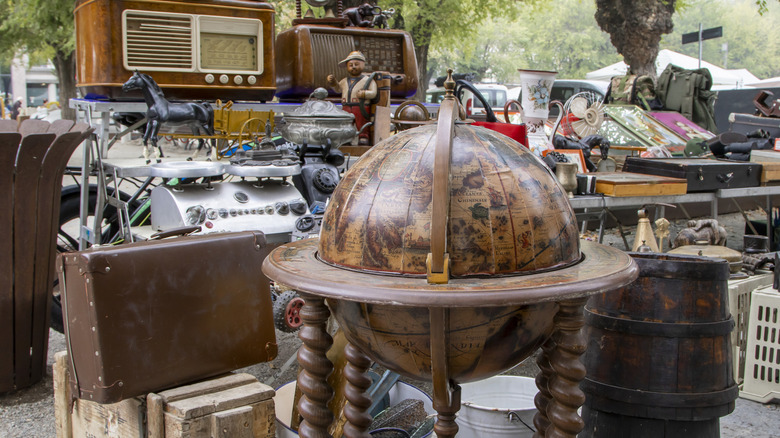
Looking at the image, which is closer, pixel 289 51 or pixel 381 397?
pixel 381 397

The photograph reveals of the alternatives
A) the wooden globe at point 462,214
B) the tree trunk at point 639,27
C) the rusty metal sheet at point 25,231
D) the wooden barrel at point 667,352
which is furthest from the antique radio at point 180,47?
the tree trunk at point 639,27

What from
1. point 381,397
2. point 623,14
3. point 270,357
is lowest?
point 381,397

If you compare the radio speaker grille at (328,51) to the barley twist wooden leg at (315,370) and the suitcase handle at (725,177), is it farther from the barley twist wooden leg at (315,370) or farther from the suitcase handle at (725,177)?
the barley twist wooden leg at (315,370)

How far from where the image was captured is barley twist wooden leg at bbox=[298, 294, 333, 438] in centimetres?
204

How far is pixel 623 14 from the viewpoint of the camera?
12891 mm

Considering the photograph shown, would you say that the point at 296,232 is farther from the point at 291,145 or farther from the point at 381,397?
the point at 381,397

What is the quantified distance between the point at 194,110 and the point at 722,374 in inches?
150

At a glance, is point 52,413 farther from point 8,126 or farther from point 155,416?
point 8,126

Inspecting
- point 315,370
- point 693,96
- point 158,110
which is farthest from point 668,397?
point 693,96

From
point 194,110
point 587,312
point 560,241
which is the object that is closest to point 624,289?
point 587,312

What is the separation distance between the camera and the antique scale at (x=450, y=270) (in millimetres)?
1764

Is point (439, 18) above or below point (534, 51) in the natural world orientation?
below

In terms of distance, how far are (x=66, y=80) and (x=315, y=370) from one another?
18169 mm

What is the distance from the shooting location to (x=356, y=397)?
2363 mm
